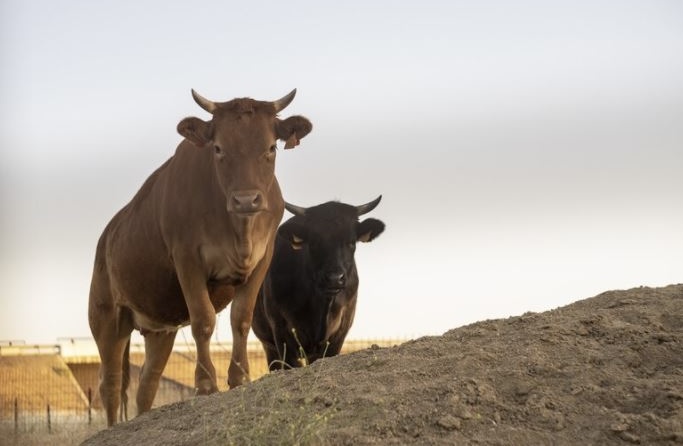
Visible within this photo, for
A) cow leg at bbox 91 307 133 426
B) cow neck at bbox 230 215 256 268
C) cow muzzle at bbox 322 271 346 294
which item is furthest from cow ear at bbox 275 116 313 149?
cow muzzle at bbox 322 271 346 294

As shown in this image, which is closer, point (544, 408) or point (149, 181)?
point (544, 408)

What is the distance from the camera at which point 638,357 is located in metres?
6.32

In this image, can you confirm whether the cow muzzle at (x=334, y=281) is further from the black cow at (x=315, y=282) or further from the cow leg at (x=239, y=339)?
the cow leg at (x=239, y=339)

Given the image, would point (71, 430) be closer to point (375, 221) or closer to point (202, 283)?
point (375, 221)

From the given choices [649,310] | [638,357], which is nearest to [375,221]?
[649,310]

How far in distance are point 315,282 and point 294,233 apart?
2.12 feet

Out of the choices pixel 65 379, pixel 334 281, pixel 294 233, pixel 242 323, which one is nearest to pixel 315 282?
pixel 334 281

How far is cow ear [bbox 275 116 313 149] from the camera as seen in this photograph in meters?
8.74

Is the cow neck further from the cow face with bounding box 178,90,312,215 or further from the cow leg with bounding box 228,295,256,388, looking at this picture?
the cow leg with bounding box 228,295,256,388

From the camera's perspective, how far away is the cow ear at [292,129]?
28.7ft

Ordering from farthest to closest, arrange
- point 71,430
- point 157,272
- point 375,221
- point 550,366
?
point 71,430 → point 375,221 → point 157,272 → point 550,366

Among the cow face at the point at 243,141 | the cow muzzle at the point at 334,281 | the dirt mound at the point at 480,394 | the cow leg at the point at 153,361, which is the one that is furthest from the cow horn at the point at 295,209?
the dirt mound at the point at 480,394

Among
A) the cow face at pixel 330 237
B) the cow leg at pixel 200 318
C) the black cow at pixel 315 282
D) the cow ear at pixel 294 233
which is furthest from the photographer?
the cow ear at pixel 294 233

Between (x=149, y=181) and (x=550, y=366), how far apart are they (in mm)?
4918
